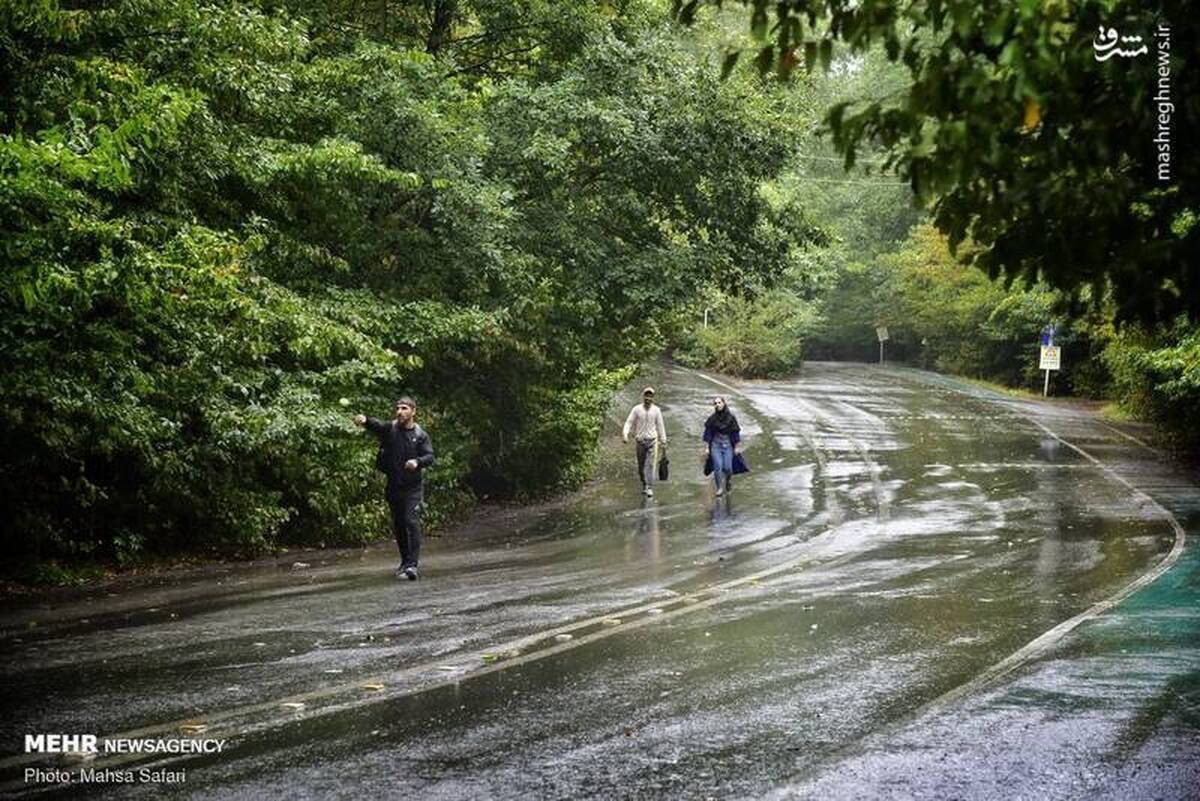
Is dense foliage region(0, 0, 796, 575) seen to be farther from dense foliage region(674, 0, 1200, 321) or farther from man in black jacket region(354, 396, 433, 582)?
dense foliage region(674, 0, 1200, 321)

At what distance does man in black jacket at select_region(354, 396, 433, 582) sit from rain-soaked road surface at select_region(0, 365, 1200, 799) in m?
0.42

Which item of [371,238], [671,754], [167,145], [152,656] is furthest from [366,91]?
[671,754]

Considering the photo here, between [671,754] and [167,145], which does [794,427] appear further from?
[671,754]

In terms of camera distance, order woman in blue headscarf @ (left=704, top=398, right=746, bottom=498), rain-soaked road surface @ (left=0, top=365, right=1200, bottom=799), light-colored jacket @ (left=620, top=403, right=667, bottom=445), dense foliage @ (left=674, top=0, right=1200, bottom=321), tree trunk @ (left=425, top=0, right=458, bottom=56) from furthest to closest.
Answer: light-colored jacket @ (left=620, top=403, right=667, bottom=445), woman in blue headscarf @ (left=704, top=398, right=746, bottom=498), tree trunk @ (left=425, top=0, right=458, bottom=56), rain-soaked road surface @ (left=0, top=365, right=1200, bottom=799), dense foliage @ (left=674, top=0, right=1200, bottom=321)

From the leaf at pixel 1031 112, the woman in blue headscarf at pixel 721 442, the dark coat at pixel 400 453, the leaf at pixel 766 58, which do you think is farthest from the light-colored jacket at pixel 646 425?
the leaf at pixel 1031 112

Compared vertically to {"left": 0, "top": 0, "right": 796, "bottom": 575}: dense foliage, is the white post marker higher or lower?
lower

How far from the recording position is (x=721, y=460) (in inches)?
892

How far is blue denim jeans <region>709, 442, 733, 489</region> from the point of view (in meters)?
22.6

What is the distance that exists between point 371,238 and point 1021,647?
1206cm

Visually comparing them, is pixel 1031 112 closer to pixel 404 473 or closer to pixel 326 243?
pixel 404 473

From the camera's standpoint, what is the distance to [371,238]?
18.9 metres

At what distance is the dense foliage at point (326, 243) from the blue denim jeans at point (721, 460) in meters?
2.61

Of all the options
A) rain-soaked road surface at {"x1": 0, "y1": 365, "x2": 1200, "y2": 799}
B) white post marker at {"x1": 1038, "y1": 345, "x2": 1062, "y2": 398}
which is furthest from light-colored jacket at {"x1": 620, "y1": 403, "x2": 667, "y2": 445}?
white post marker at {"x1": 1038, "y1": 345, "x2": 1062, "y2": 398}

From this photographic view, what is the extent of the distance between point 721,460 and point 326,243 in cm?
817
